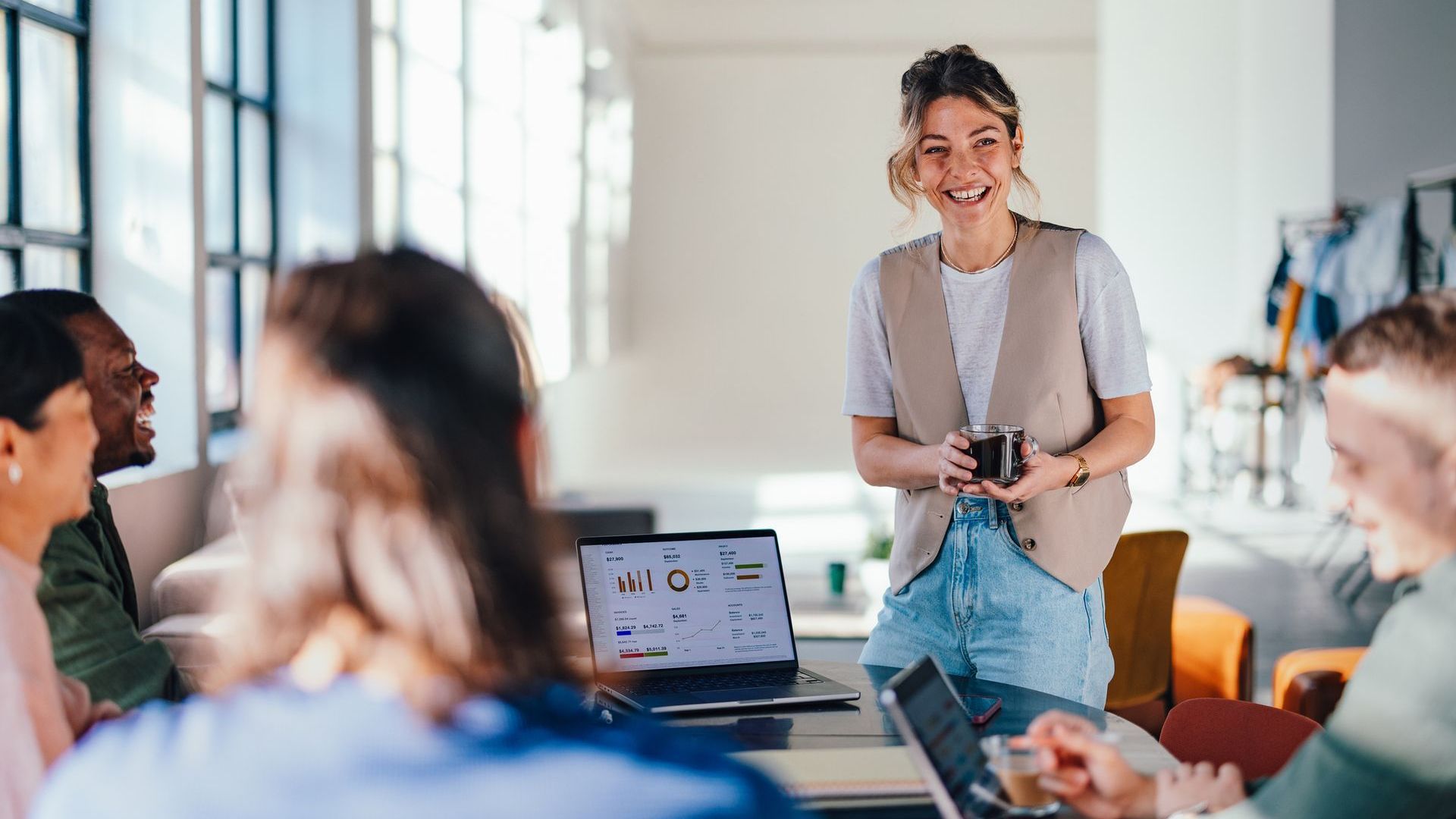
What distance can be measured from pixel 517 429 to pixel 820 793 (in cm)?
75

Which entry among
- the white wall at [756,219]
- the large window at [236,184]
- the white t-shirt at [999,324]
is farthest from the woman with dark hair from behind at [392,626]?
the white wall at [756,219]

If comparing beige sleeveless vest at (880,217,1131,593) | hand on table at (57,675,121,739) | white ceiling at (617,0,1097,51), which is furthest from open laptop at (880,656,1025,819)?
white ceiling at (617,0,1097,51)

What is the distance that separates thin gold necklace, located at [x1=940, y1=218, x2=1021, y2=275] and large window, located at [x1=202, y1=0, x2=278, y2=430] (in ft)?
9.55

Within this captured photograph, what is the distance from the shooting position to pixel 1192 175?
11.0 metres

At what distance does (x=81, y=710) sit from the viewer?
1.37m

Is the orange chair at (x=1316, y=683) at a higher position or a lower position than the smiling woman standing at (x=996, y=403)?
lower

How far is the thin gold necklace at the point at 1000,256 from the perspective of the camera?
2.22m

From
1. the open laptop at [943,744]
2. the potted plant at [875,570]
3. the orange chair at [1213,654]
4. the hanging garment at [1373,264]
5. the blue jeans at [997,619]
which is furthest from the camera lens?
the hanging garment at [1373,264]

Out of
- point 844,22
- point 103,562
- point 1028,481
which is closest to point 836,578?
point 1028,481

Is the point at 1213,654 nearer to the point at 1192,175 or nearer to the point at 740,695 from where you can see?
the point at 740,695

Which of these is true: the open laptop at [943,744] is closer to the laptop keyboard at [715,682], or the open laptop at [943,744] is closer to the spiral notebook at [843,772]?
the spiral notebook at [843,772]

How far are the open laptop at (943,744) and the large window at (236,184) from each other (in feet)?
11.7

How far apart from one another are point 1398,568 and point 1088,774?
1.22 ft

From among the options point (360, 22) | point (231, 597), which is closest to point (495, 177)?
point (360, 22)
